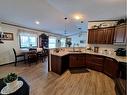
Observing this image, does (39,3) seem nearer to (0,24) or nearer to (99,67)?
(0,24)

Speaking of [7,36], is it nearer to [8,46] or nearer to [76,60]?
[8,46]

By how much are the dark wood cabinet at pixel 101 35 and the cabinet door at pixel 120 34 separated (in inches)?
9.3

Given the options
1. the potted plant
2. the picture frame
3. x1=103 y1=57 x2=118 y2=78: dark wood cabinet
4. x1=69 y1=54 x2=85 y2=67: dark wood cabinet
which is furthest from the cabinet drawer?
the picture frame

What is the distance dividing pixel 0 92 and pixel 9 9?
10.7 feet

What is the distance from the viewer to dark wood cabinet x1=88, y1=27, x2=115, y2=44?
3.63 meters

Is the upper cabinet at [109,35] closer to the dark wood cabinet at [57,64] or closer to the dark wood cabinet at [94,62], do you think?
the dark wood cabinet at [94,62]

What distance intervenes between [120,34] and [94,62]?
158 cm

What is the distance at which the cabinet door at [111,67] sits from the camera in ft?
9.25

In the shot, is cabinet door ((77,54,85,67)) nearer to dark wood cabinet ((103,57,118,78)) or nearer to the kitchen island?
the kitchen island

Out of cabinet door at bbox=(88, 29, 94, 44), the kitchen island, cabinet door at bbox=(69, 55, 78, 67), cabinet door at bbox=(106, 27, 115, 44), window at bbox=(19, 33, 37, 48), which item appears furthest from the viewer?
window at bbox=(19, 33, 37, 48)

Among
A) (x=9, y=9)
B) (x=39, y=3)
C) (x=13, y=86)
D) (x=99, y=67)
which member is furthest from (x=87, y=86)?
(x=9, y=9)

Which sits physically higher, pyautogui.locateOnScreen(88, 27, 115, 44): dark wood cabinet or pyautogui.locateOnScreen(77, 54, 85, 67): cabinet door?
pyautogui.locateOnScreen(88, 27, 115, 44): dark wood cabinet

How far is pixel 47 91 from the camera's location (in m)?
2.29

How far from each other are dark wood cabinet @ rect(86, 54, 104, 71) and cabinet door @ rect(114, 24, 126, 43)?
95 cm
